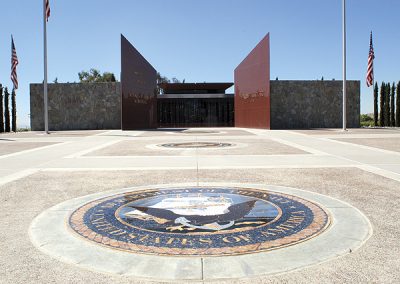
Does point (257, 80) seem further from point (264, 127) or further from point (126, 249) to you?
point (126, 249)

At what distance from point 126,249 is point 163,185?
3397 millimetres

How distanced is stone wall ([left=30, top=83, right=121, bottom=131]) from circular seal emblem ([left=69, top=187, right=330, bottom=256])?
31.1 m

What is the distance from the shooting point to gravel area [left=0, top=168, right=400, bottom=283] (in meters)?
3.19

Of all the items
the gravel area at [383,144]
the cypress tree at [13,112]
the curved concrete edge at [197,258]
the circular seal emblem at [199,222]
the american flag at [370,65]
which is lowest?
the curved concrete edge at [197,258]

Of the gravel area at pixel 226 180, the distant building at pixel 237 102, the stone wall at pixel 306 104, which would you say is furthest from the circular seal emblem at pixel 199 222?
the stone wall at pixel 306 104

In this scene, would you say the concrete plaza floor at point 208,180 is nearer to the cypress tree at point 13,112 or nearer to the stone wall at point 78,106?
the stone wall at point 78,106

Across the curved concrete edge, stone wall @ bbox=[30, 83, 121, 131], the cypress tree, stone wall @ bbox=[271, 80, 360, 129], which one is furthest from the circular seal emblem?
the cypress tree

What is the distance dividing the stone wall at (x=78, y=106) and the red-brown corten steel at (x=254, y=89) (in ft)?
38.5

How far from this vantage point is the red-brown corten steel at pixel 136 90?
100 feet

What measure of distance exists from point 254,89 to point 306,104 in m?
5.46

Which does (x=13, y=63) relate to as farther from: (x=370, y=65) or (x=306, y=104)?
(x=370, y=65)

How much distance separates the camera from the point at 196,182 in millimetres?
7496

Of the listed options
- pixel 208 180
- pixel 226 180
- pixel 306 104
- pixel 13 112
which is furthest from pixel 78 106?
pixel 226 180

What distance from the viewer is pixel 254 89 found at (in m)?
33.2
